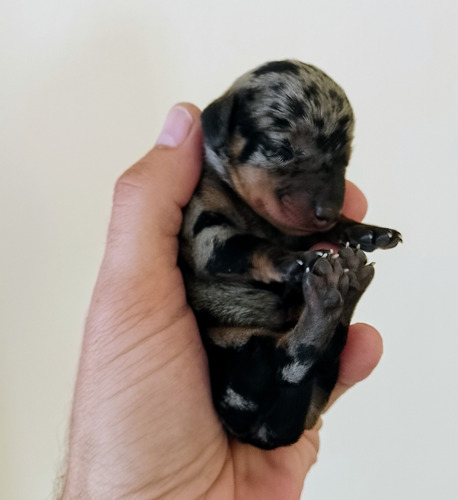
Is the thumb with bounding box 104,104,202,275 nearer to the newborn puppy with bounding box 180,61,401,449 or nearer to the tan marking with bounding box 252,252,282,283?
the newborn puppy with bounding box 180,61,401,449

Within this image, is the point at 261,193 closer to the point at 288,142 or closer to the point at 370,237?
the point at 288,142

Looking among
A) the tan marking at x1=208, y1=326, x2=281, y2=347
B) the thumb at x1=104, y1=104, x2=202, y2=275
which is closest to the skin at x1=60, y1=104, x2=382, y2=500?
the thumb at x1=104, y1=104, x2=202, y2=275

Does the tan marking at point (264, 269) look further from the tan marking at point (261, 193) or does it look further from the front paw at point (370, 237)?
the front paw at point (370, 237)

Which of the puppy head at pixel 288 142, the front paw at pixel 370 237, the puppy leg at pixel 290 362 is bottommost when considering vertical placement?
the puppy leg at pixel 290 362

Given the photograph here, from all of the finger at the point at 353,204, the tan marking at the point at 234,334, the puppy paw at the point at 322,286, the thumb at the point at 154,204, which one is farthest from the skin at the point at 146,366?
the finger at the point at 353,204

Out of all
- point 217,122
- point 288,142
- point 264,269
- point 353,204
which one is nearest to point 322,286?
point 264,269
